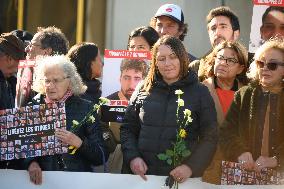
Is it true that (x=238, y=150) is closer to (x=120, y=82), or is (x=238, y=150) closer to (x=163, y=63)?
(x=163, y=63)

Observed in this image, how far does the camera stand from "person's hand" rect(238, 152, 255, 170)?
5090 millimetres

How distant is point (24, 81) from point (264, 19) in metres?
1.98

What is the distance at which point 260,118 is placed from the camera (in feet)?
17.1

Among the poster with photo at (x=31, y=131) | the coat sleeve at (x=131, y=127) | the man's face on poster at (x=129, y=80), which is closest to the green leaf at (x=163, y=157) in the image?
the coat sleeve at (x=131, y=127)

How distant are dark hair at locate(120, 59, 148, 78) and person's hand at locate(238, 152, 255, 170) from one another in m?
1.38

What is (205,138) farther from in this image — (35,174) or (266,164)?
(35,174)

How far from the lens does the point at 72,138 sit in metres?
5.31

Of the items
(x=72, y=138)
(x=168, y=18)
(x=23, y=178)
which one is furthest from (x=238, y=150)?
(x=168, y=18)

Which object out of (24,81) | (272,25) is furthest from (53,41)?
(272,25)

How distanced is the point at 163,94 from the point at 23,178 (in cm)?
111

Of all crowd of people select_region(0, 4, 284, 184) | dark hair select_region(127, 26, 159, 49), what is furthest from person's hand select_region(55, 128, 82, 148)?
dark hair select_region(127, 26, 159, 49)

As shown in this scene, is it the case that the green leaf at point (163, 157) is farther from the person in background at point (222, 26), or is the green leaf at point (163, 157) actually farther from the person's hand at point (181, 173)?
the person in background at point (222, 26)

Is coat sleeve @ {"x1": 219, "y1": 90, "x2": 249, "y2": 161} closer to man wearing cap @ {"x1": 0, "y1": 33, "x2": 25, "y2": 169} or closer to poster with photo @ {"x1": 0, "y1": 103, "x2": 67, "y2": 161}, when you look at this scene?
poster with photo @ {"x1": 0, "y1": 103, "x2": 67, "y2": 161}

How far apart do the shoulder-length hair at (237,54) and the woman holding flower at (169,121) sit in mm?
485
